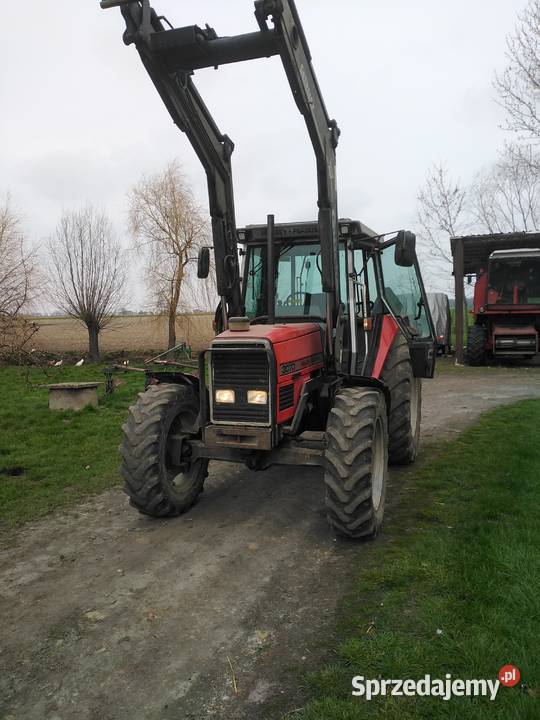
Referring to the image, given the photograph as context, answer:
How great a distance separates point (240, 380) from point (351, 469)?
110cm

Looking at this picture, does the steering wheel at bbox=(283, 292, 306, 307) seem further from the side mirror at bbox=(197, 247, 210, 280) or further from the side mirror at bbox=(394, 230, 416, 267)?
the side mirror at bbox=(394, 230, 416, 267)

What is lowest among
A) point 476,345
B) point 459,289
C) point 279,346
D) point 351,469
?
point 351,469

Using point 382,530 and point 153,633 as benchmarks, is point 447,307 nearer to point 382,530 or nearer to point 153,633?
point 382,530

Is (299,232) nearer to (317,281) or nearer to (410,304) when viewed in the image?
(317,281)

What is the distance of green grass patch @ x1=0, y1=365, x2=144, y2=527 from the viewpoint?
5594mm

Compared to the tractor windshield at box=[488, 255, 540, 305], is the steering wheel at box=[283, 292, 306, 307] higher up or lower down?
lower down

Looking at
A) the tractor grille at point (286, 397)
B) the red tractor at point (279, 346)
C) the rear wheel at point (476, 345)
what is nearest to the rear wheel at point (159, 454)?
the red tractor at point (279, 346)

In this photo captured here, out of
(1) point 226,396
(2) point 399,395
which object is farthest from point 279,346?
(2) point 399,395

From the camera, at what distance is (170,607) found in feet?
11.4

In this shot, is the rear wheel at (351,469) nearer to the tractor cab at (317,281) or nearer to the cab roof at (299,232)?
the tractor cab at (317,281)

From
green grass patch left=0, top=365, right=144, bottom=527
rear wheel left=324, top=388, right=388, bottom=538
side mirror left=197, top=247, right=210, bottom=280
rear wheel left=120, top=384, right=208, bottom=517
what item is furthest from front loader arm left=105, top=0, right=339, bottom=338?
green grass patch left=0, top=365, right=144, bottom=527

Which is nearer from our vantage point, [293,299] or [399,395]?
[293,299]

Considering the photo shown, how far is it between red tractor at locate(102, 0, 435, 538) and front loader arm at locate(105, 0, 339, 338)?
11 millimetres

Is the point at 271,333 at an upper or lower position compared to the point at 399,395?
upper
